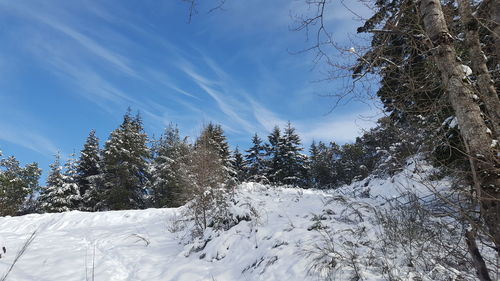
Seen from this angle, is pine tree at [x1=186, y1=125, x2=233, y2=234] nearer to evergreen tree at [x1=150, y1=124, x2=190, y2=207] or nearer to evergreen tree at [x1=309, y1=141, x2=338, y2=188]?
evergreen tree at [x1=150, y1=124, x2=190, y2=207]

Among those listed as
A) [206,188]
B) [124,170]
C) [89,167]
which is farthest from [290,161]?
[206,188]

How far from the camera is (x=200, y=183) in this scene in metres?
8.72

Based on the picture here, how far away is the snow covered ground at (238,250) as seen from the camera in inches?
161

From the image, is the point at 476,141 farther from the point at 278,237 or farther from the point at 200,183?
the point at 200,183

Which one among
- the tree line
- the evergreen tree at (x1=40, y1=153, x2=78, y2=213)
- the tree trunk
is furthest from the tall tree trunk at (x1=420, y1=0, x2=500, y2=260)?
the evergreen tree at (x1=40, y1=153, x2=78, y2=213)

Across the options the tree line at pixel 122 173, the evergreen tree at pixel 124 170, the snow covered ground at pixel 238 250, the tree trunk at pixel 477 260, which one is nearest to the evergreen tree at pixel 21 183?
the tree line at pixel 122 173

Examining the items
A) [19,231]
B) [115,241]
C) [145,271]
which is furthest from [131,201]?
[145,271]

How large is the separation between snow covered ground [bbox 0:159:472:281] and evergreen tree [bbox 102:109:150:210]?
1798cm

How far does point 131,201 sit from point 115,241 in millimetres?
20197

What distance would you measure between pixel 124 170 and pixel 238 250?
78.5ft

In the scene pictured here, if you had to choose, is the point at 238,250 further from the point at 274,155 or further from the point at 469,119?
the point at 274,155

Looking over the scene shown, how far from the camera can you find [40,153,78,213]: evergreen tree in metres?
26.2

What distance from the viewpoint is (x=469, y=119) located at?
259 cm

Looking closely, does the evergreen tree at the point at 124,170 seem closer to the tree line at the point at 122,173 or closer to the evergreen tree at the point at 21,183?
the tree line at the point at 122,173
